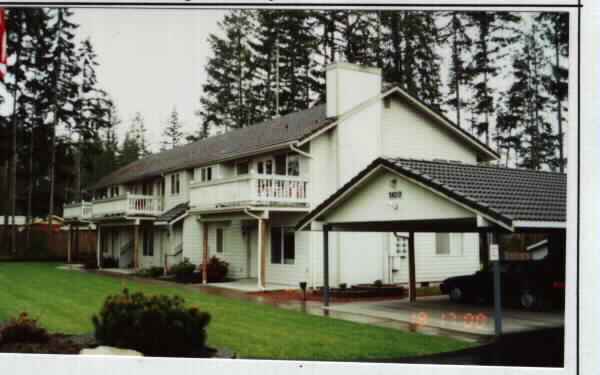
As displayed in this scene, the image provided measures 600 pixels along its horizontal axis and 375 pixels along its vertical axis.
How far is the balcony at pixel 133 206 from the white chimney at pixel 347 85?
36.0 ft

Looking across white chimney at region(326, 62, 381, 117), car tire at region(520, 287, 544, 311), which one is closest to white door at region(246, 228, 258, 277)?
white chimney at region(326, 62, 381, 117)

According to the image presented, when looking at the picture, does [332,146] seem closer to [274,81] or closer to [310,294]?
[310,294]

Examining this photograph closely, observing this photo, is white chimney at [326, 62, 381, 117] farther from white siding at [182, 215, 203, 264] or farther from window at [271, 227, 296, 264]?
white siding at [182, 215, 203, 264]

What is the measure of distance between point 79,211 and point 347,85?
17858 mm

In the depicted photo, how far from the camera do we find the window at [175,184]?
26.7 metres

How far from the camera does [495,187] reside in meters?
Result: 13.0

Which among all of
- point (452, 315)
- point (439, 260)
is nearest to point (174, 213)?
point (439, 260)

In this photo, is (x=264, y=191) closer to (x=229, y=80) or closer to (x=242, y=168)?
(x=242, y=168)

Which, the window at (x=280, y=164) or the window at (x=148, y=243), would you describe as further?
the window at (x=148, y=243)

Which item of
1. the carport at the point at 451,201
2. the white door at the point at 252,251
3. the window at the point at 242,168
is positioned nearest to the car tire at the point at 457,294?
the carport at the point at 451,201

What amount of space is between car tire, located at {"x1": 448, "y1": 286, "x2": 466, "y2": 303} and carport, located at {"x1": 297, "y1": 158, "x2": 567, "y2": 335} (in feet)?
5.57

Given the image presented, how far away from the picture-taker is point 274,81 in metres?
33.7

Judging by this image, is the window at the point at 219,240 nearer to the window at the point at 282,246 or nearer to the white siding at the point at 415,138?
the window at the point at 282,246

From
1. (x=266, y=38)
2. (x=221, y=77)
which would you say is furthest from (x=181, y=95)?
(x=266, y=38)
